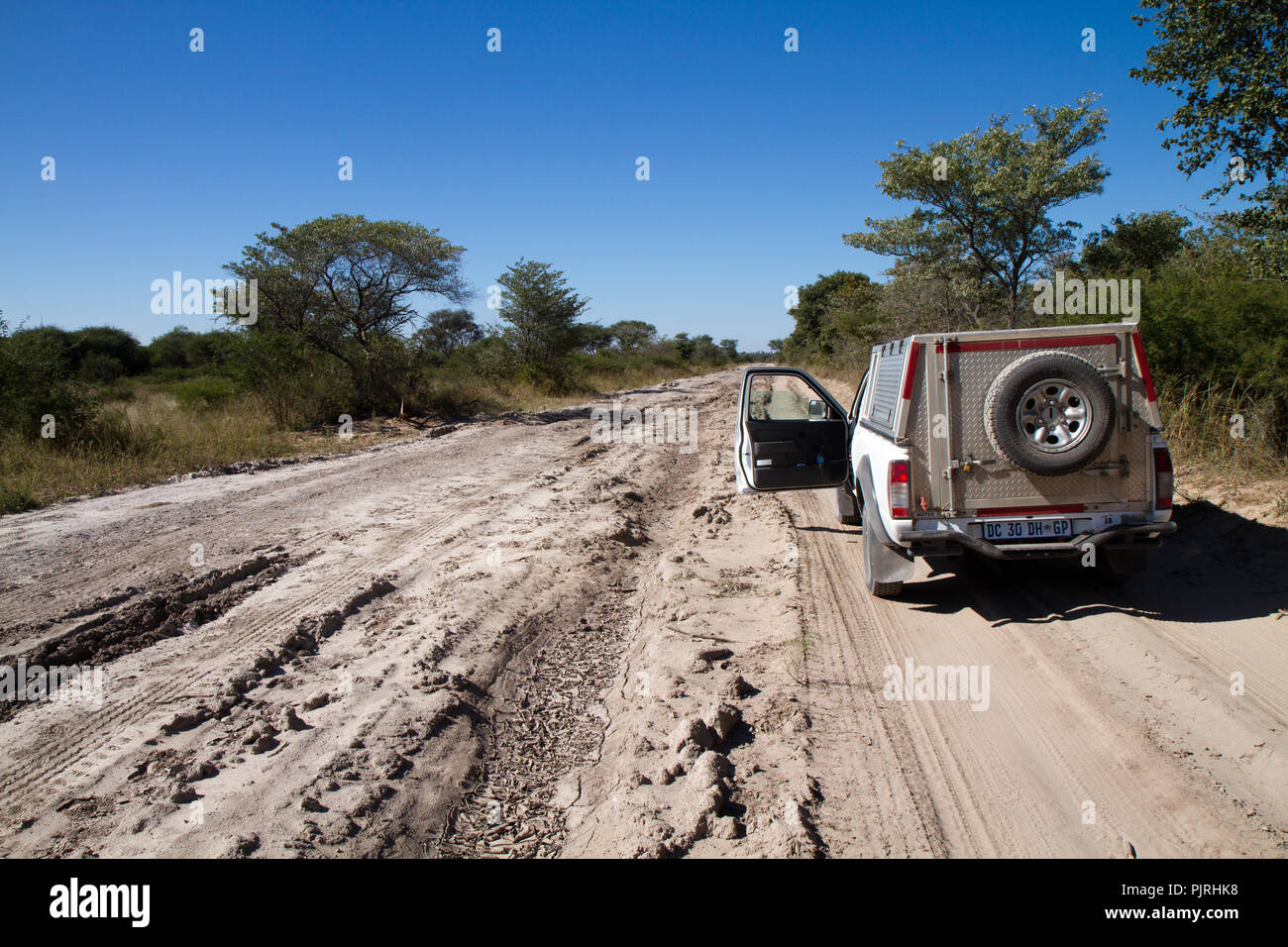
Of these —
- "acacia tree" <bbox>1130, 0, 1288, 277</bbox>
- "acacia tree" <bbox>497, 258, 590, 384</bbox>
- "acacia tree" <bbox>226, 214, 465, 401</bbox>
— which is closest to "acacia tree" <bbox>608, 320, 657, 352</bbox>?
"acacia tree" <bbox>497, 258, 590, 384</bbox>

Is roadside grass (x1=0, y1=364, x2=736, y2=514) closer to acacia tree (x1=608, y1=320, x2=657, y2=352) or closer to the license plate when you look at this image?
the license plate

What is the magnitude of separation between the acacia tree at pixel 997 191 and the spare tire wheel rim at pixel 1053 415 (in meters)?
13.3

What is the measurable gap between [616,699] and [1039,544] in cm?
314

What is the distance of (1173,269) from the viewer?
10789 millimetres

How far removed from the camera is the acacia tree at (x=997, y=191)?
1677 cm

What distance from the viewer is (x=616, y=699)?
14.5 feet

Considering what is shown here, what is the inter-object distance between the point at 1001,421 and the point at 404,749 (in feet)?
13.9

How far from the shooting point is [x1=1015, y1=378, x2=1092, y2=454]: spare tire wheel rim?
4.88 m

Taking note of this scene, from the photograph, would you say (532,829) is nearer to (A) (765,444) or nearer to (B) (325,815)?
(B) (325,815)
